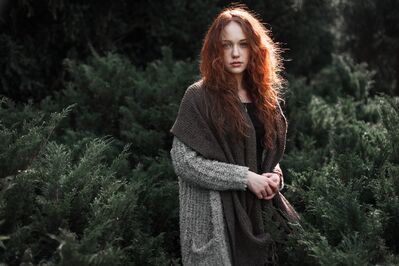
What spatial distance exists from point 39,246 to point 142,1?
172 inches

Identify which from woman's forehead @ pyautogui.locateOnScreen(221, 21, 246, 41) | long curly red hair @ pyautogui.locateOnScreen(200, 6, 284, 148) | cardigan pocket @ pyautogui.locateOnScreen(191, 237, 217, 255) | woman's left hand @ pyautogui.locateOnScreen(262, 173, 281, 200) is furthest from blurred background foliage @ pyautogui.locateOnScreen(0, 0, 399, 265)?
woman's forehead @ pyautogui.locateOnScreen(221, 21, 246, 41)

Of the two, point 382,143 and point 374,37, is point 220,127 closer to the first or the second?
point 382,143

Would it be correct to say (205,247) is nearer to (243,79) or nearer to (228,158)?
(228,158)

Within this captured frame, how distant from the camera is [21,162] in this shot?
126 inches

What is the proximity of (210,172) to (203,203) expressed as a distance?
201mm

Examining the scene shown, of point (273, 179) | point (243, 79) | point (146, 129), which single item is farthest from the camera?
point (146, 129)

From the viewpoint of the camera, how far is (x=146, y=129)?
16.5 feet

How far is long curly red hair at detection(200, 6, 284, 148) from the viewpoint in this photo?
9.89ft

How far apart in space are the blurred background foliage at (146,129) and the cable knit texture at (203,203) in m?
0.34

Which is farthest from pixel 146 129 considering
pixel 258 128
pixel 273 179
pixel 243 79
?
pixel 273 179

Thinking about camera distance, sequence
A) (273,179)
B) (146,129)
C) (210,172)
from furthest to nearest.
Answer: (146,129)
(273,179)
(210,172)

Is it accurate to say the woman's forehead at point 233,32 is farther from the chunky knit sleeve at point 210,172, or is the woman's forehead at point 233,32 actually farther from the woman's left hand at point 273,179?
the woman's left hand at point 273,179

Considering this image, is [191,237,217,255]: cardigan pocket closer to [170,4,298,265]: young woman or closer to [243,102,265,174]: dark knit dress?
[170,4,298,265]: young woman

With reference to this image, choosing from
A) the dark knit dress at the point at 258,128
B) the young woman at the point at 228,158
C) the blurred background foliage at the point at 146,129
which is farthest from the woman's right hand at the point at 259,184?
the blurred background foliage at the point at 146,129
